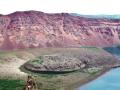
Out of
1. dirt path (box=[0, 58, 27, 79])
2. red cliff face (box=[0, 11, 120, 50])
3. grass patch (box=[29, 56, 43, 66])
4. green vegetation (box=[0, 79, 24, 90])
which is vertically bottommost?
green vegetation (box=[0, 79, 24, 90])

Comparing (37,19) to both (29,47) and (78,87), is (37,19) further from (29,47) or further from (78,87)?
(78,87)

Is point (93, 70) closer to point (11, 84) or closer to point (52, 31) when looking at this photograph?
point (11, 84)

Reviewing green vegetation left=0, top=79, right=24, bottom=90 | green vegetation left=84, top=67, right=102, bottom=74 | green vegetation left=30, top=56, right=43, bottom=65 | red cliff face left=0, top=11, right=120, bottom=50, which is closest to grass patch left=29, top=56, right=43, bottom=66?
green vegetation left=30, top=56, right=43, bottom=65

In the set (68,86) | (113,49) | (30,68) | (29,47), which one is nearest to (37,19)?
(29,47)

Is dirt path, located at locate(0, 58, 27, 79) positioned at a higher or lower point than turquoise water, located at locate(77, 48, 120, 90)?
higher

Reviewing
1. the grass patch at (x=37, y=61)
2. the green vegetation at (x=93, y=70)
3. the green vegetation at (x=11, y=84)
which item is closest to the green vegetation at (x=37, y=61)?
the grass patch at (x=37, y=61)

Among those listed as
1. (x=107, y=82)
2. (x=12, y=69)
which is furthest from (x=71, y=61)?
(x=12, y=69)

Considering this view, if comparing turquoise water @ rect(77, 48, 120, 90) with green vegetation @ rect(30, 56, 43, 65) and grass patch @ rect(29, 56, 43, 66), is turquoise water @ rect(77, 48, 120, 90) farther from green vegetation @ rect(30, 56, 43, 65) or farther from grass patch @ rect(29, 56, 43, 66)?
green vegetation @ rect(30, 56, 43, 65)
